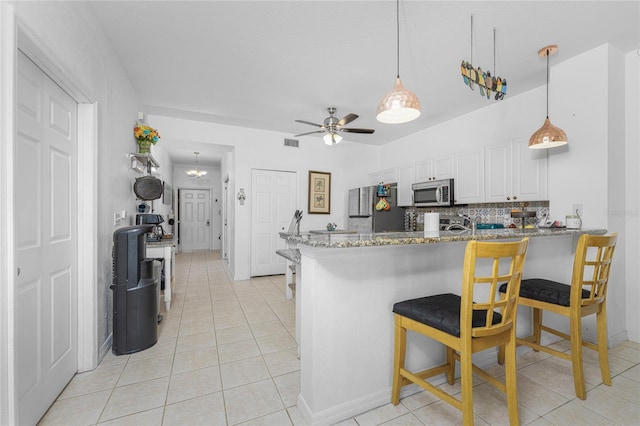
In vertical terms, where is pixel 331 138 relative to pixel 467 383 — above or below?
above

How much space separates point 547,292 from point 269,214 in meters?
4.10

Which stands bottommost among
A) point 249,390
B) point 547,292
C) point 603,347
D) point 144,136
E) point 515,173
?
point 249,390

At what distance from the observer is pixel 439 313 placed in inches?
55.2

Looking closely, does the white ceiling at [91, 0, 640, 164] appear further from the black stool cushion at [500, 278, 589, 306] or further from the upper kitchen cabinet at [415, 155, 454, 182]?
the black stool cushion at [500, 278, 589, 306]

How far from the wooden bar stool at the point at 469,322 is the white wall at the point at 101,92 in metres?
2.24

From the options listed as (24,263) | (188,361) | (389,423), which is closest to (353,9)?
(24,263)

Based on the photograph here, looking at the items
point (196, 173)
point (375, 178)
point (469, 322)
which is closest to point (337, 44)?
point (469, 322)

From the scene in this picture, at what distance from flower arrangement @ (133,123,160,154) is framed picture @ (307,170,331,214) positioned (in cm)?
282

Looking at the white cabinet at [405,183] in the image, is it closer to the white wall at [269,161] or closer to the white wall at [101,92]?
the white wall at [269,161]

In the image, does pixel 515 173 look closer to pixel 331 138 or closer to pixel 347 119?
pixel 347 119

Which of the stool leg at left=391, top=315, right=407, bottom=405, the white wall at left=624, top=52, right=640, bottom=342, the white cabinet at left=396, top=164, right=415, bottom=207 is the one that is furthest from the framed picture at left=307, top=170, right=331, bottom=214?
the white wall at left=624, top=52, right=640, bottom=342

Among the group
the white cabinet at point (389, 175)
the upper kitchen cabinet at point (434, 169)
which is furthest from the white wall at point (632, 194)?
the white cabinet at point (389, 175)

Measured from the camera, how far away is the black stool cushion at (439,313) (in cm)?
134

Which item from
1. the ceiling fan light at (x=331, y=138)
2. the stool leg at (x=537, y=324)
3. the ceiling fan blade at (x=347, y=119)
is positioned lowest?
the stool leg at (x=537, y=324)
